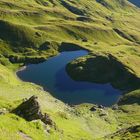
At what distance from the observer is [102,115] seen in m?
173

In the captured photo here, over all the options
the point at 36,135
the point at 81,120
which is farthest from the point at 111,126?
the point at 36,135

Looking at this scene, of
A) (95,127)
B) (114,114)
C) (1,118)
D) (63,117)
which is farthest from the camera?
(114,114)

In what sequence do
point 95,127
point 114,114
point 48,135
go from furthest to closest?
point 114,114, point 95,127, point 48,135

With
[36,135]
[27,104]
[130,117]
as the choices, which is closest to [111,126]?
[130,117]

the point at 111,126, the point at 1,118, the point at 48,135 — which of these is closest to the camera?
the point at 1,118

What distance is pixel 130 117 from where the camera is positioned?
587 feet

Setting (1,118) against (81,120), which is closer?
(1,118)

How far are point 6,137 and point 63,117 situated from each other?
88.5 metres

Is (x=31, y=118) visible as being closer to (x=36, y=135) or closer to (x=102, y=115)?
(x=36, y=135)

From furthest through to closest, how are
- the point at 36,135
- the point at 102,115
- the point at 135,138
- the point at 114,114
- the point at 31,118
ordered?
the point at 114,114
the point at 102,115
the point at 135,138
the point at 31,118
the point at 36,135

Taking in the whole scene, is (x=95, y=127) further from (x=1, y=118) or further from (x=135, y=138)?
(x=1, y=118)

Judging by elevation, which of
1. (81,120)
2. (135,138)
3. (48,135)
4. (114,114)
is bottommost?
(114,114)

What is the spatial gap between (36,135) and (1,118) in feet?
16.3

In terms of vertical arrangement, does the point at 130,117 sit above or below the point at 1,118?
below
